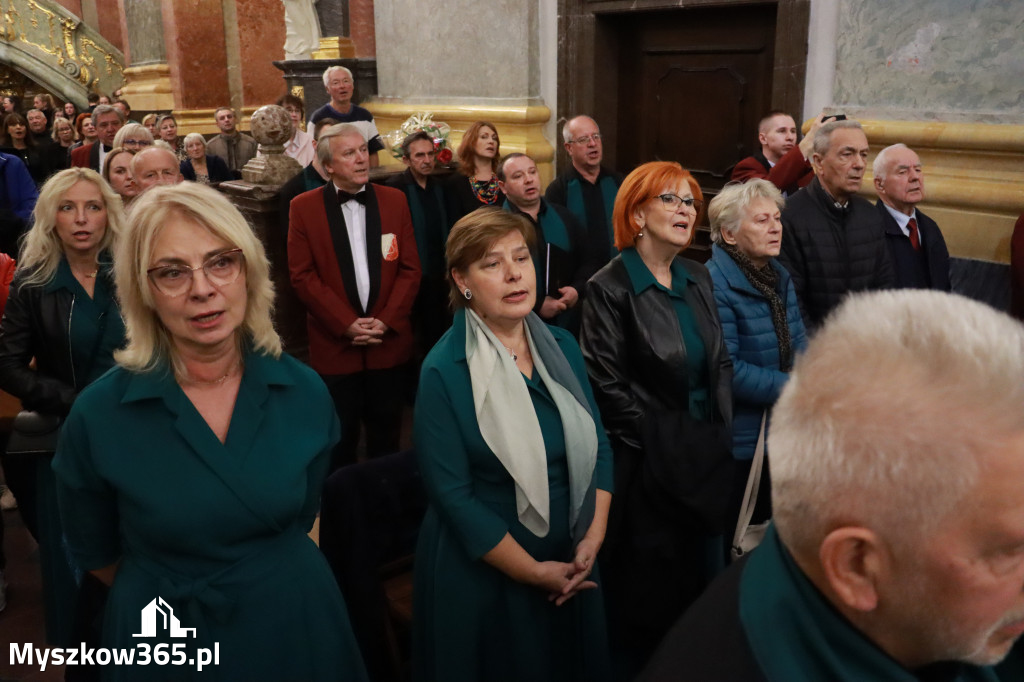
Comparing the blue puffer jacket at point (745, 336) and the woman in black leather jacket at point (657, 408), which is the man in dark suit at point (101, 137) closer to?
the woman in black leather jacket at point (657, 408)

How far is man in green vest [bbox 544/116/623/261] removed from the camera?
4.90m

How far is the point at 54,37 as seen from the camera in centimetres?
1673

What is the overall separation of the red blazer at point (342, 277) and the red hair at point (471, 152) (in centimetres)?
108

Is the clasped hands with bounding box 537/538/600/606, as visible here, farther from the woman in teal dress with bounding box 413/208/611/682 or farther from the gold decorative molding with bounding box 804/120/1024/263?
the gold decorative molding with bounding box 804/120/1024/263

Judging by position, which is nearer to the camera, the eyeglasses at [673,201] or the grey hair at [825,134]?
the eyeglasses at [673,201]

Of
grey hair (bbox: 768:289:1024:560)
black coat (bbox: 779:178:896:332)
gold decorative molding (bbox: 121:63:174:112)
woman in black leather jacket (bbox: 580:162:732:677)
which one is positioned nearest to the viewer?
grey hair (bbox: 768:289:1024:560)

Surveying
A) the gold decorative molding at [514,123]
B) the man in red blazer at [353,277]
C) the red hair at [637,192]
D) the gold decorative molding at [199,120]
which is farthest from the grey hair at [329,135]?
the gold decorative molding at [199,120]

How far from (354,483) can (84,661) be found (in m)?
0.82

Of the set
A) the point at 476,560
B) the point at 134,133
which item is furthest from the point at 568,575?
the point at 134,133

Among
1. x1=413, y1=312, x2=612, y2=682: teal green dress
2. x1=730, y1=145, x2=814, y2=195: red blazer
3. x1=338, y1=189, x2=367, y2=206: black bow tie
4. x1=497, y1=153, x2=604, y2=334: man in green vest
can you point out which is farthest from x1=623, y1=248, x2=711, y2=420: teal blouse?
x1=730, y1=145, x2=814, y2=195: red blazer

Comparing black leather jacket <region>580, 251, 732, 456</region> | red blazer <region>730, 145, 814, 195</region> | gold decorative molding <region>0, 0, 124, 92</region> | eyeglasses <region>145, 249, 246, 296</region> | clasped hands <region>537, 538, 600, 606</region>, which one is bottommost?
clasped hands <region>537, 538, 600, 606</region>

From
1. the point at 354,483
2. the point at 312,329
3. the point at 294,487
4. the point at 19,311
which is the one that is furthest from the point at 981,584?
the point at 312,329

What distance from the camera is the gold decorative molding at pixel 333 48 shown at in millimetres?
8789

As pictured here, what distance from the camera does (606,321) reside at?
285cm
